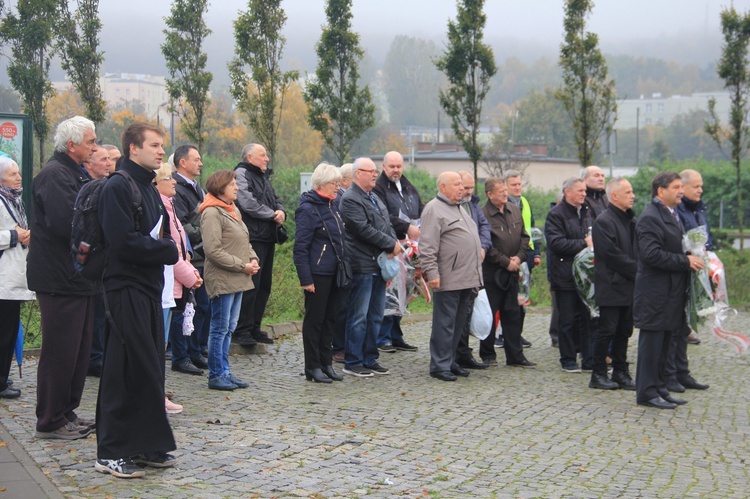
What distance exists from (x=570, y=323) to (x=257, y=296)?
3744 millimetres

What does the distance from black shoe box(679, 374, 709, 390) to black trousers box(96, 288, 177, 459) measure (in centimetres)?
648

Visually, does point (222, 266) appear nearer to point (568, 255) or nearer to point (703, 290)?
point (568, 255)

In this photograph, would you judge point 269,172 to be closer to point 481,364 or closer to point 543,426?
point 481,364

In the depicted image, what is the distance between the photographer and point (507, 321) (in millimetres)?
11625

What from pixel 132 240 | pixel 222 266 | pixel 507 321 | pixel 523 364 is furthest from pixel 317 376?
pixel 132 240

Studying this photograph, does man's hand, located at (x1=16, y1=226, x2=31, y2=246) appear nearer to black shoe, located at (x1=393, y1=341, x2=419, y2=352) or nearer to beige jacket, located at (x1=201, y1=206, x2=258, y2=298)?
beige jacket, located at (x1=201, y1=206, x2=258, y2=298)

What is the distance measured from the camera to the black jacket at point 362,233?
34.2 feet

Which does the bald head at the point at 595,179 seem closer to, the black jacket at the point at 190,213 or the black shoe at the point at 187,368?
the black jacket at the point at 190,213

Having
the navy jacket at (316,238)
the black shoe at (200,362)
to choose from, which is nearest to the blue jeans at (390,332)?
the navy jacket at (316,238)

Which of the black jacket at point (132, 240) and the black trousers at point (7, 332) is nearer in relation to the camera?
the black jacket at point (132, 240)

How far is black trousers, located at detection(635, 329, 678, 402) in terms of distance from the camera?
31.0 ft

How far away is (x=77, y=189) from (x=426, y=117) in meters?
176

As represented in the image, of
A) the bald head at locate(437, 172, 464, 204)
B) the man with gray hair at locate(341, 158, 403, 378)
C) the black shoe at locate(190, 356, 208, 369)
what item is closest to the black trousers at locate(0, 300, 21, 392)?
the black shoe at locate(190, 356, 208, 369)

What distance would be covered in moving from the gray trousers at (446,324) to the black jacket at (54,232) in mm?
4236
